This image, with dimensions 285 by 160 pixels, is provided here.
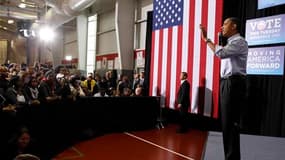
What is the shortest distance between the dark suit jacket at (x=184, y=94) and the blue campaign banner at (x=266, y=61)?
1.33 metres

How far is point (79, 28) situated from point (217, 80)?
10.7 m

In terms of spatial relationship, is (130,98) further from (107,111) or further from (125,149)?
(125,149)

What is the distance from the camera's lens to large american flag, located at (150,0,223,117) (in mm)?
5977

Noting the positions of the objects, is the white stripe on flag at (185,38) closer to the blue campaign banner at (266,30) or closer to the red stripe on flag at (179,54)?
the red stripe on flag at (179,54)

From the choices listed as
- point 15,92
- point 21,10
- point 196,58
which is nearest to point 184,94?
point 196,58

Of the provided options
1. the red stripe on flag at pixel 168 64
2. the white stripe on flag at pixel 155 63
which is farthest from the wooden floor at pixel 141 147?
the white stripe on flag at pixel 155 63

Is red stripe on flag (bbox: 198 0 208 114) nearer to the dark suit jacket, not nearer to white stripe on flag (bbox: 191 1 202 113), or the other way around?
white stripe on flag (bbox: 191 1 202 113)

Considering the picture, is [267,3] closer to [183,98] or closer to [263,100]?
[263,100]

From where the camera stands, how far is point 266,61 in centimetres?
522

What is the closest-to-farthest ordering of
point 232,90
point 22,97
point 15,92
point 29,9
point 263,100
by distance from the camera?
1. point 232,90
2. point 15,92
3. point 22,97
4. point 263,100
5. point 29,9

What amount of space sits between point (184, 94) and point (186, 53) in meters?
0.91

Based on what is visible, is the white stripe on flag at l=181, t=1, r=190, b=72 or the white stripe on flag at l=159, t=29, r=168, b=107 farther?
A: the white stripe on flag at l=159, t=29, r=168, b=107

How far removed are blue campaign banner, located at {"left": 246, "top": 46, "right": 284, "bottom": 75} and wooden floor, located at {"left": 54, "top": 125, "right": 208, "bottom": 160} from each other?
161 centimetres

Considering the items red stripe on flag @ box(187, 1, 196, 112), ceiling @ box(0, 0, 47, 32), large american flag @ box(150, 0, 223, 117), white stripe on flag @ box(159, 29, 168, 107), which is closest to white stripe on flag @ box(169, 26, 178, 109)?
large american flag @ box(150, 0, 223, 117)
